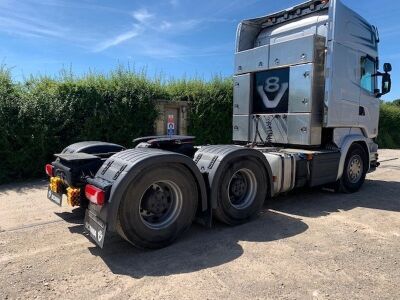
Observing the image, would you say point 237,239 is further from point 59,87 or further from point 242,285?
point 59,87

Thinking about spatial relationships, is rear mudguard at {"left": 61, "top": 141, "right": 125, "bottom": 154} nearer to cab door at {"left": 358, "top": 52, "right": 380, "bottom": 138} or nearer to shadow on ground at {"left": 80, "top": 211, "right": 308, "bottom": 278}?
shadow on ground at {"left": 80, "top": 211, "right": 308, "bottom": 278}

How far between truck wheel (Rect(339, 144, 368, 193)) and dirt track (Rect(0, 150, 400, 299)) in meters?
1.47

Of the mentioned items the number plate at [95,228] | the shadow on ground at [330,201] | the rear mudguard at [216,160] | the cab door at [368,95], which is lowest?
the shadow on ground at [330,201]

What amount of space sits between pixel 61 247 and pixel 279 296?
2.49 m

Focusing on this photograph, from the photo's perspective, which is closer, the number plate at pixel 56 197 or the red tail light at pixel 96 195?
the red tail light at pixel 96 195

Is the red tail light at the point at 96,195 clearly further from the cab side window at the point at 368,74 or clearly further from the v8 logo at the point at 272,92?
the cab side window at the point at 368,74

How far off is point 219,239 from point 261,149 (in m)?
2.41

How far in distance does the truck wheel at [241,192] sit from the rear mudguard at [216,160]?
97 mm

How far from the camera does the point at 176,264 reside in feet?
11.7

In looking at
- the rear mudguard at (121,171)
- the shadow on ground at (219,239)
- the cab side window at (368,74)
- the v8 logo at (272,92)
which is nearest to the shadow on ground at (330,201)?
the shadow on ground at (219,239)

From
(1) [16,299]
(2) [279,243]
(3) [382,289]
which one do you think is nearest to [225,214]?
(2) [279,243]

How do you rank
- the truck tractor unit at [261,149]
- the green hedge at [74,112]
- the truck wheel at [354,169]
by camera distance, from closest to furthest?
the truck tractor unit at [261,149]
the truck wheel at [354,169]
the green hedge at [74,112]

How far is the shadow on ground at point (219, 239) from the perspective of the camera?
3.54m

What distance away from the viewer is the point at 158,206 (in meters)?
4.01
